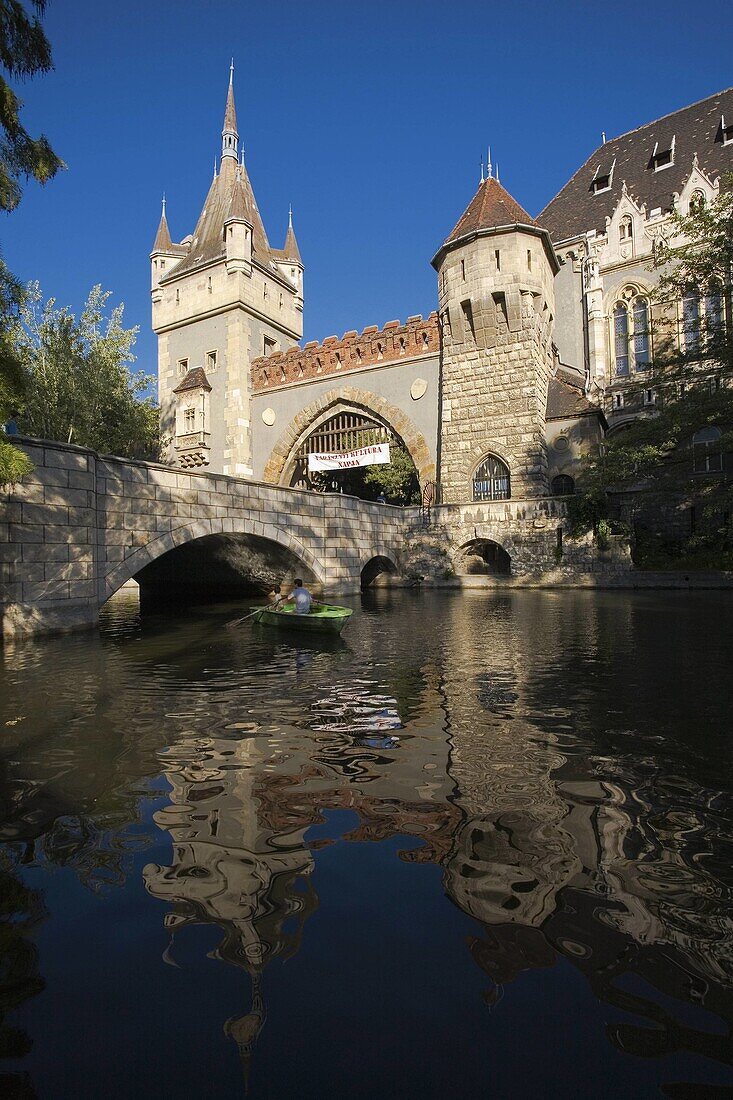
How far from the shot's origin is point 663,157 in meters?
33.8

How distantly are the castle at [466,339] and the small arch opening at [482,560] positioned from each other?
2.37 m

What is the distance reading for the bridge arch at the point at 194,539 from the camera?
11891mm

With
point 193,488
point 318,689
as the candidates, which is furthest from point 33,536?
point 318,689

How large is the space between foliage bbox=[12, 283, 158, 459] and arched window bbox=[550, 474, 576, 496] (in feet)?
64.2

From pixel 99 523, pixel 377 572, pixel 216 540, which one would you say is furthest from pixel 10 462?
pixel 377 572

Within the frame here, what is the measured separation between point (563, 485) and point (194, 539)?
17.6 meters

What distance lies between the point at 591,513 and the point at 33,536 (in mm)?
17808

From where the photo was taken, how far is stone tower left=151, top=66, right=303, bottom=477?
3195 cm

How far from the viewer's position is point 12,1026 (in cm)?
176

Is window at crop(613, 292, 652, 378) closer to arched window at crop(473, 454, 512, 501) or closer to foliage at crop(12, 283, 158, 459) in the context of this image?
arched window at crop(473, 454, 512, 501)

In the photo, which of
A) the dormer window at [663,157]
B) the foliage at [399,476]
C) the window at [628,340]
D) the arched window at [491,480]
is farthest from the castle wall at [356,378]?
the dormer window at [663,157]

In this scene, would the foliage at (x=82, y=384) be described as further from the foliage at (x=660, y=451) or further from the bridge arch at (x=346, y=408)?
the foliage at (x=660, y=451)

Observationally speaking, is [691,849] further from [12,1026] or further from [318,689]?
[318,689]

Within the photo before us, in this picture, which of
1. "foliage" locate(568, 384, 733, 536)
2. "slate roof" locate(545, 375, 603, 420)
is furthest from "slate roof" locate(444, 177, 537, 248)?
"foliage" locate(568, 384, 733, 536)
